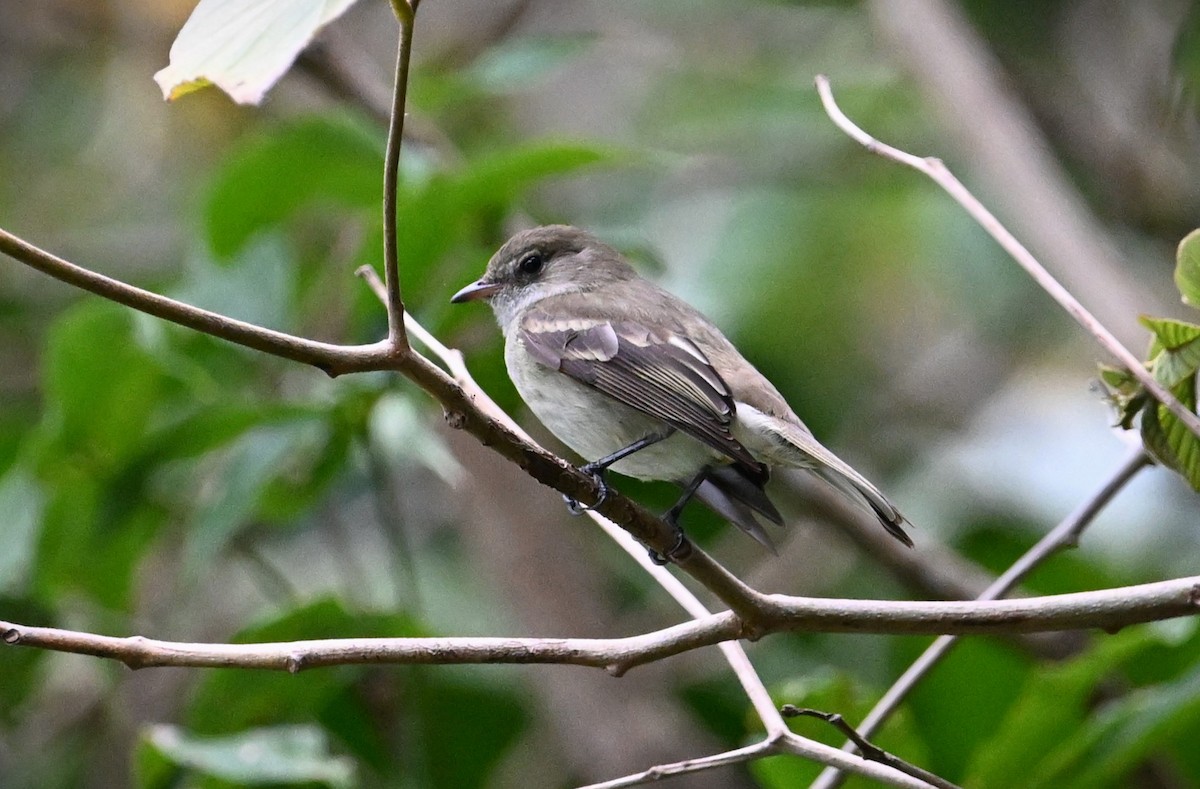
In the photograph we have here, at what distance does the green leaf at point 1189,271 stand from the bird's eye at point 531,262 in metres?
1.87

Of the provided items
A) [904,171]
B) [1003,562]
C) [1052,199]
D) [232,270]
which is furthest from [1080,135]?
[232,270]

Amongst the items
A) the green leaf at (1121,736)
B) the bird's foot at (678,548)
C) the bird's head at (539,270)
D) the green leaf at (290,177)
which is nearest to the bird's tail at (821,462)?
the bird's foot at (678,548)

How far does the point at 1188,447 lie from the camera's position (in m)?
1.92

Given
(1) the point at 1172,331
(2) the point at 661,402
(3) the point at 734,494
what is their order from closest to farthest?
(1) the point at 1172,331, (2) the point at 661,402, (3) the point at 734,494

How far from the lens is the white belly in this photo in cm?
287

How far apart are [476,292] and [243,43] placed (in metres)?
1.92

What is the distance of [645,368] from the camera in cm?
291

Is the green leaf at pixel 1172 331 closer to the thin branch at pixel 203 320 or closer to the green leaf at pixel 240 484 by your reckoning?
the thin branch at pixel 203 320

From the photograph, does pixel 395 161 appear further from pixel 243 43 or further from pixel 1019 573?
pixel 1019 573

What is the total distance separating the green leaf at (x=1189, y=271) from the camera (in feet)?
6.23

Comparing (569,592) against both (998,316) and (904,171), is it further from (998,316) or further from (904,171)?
(904,171)

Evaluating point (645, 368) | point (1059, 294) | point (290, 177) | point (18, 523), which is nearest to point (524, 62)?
point (290, 177)

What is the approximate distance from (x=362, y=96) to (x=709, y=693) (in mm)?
2197

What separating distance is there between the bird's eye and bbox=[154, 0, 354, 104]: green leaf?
6.58 feet
